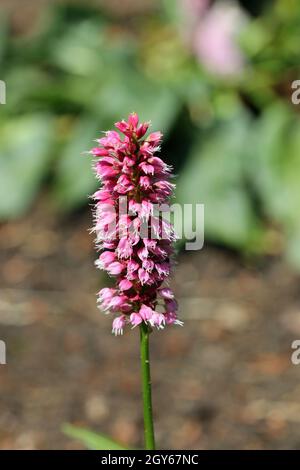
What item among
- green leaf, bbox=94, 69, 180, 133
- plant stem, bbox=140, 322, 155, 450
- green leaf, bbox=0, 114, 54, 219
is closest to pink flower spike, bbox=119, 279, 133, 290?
plant stem, bbox=140, 322, 155, 450

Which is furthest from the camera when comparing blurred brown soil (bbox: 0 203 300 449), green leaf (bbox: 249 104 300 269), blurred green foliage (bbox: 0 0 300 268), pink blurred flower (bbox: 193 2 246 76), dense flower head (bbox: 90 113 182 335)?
pink blurred flower (bbox: 193 2 246 76)

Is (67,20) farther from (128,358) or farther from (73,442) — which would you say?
(73,442)

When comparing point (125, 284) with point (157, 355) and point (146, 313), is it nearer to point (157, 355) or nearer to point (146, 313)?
point (146, 313)

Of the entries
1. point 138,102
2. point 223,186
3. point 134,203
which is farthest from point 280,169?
point 134,203

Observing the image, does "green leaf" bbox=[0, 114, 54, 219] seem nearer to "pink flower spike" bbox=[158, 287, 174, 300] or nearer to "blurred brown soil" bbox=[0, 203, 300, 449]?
"blurred brown soil" bbox=[0, 203, 300, 449]
